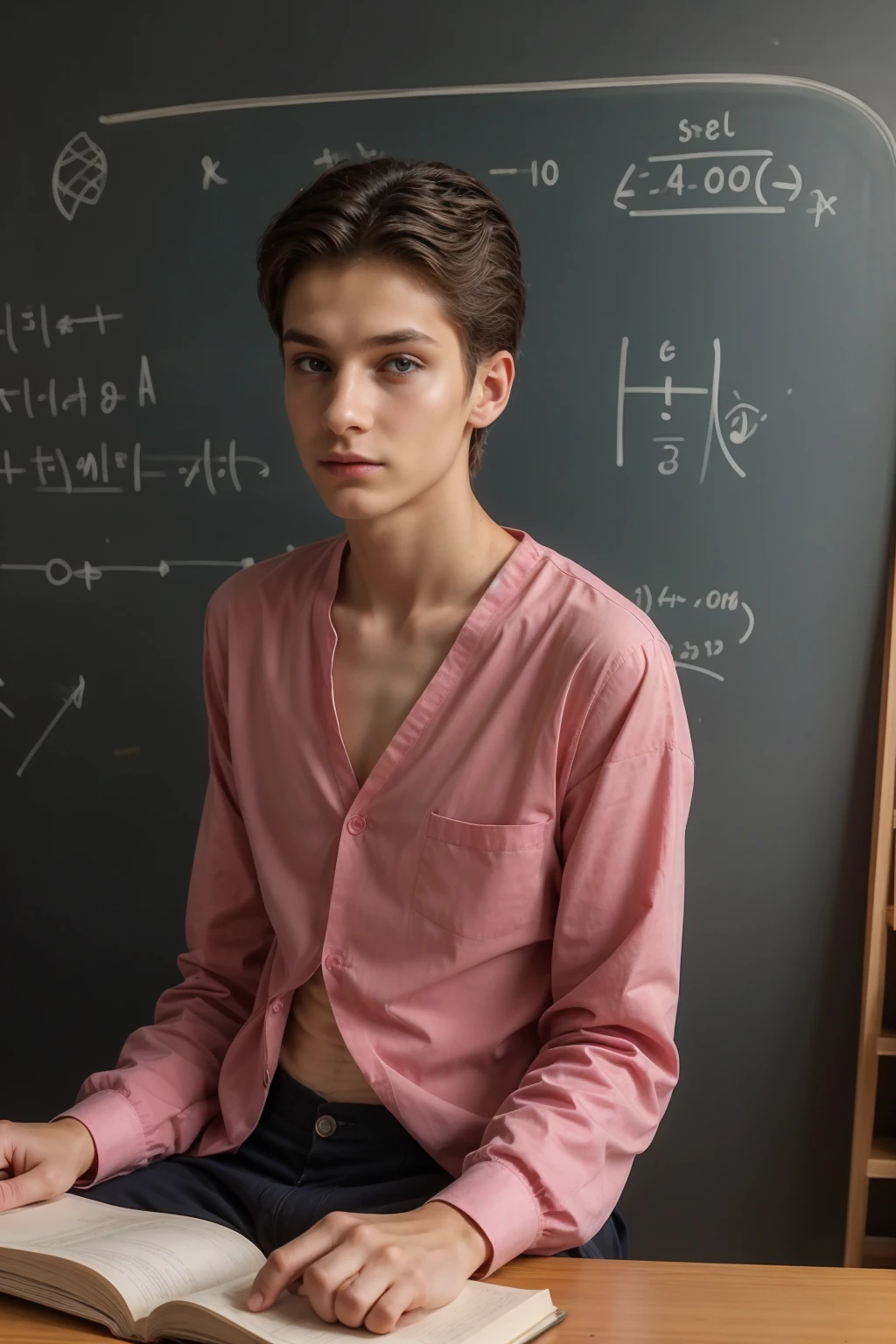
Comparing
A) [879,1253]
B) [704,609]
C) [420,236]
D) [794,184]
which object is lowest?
[879,1253]

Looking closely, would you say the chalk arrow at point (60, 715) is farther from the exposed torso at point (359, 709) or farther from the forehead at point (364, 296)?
the forehead at point (364, 296)

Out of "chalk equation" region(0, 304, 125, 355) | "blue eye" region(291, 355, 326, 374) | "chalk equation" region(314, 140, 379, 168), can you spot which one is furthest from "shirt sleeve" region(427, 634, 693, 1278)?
"chalk equation" region(0, 304, 125, 355)

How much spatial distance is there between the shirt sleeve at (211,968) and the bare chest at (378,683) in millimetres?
175

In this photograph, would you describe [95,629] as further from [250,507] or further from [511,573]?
[511,573]

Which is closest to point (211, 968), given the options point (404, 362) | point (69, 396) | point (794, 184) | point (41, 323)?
point (404, 362)

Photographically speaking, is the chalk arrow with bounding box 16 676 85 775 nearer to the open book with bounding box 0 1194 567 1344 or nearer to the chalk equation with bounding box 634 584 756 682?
the chalk equation with bounding box 634 584 756 682

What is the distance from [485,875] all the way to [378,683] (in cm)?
25

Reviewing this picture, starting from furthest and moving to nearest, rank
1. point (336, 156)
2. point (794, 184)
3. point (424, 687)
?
point (336, 156)
point (794, 184)
point (424, 687)

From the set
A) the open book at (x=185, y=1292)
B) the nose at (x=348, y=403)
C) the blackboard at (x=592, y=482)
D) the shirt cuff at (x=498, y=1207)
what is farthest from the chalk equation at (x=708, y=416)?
the open book at (x=185, y=1292)

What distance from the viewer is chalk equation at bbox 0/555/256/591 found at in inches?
75.4

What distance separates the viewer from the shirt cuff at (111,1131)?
122cm

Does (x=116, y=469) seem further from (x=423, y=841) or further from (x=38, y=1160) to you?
(x=38, y=1160)

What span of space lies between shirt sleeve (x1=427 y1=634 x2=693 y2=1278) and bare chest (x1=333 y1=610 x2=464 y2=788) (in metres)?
0.20

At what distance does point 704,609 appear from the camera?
5.90 ft
